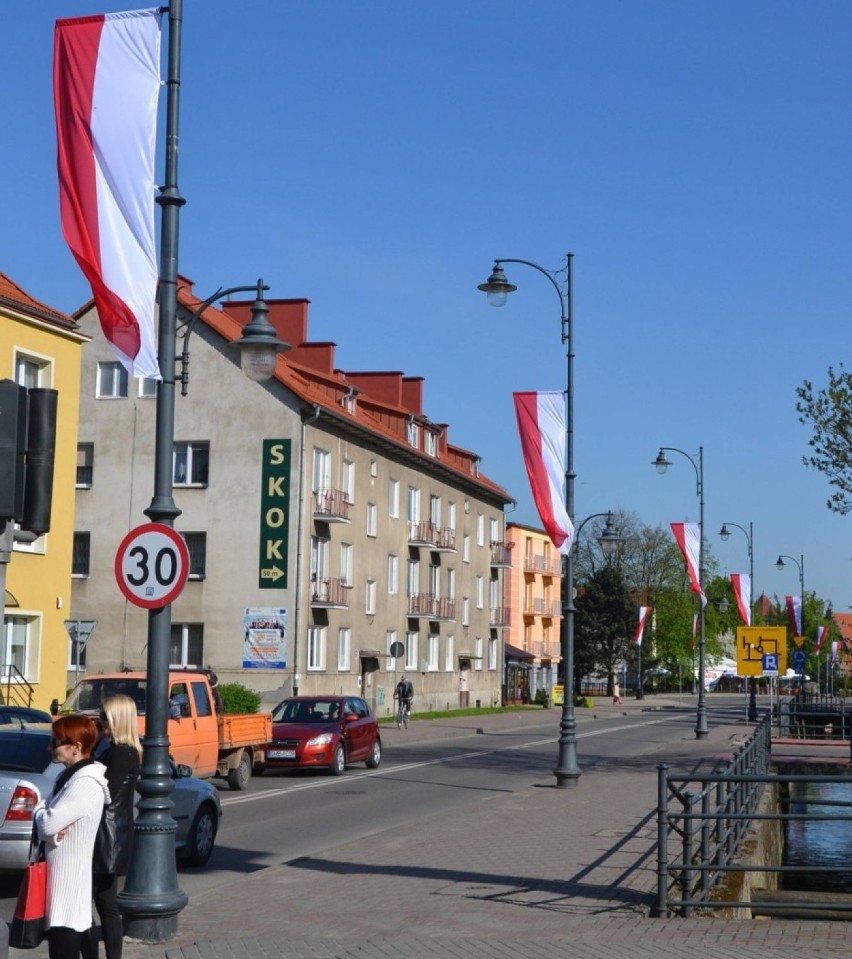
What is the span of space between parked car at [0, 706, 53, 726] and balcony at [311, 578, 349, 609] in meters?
31.6

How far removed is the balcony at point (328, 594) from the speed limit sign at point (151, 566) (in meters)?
37.8

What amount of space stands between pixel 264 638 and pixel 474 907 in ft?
118

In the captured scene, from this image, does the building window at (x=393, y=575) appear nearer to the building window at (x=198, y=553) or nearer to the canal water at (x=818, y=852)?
the building window at (x=198, y=553)

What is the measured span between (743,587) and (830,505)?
58.7ft

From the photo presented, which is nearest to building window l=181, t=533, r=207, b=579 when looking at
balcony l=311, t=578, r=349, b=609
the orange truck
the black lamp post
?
balcony l=311, t=578, r=349, b=609

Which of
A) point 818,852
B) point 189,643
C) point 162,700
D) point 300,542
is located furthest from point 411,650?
point 162,700

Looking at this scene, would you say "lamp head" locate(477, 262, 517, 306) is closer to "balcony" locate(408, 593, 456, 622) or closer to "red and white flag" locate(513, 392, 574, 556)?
"red and white flag" locate(513, 392, 574, 556)

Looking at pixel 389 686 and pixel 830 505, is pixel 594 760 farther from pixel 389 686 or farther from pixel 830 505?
pixel 389 686

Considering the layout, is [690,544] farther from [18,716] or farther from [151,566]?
[151,566]

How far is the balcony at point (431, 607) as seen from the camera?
5769 cm

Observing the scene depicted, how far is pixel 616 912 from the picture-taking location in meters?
10.3

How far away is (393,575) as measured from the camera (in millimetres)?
56438

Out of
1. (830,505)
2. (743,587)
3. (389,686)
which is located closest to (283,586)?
(389,686)

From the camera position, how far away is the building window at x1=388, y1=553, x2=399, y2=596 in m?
55.9
